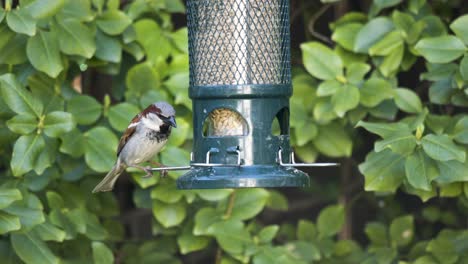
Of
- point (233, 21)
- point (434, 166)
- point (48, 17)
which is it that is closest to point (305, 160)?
point (434, 166)

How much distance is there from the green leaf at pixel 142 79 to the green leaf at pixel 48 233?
70 centimetres

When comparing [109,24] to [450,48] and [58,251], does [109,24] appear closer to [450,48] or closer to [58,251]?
[58,251]

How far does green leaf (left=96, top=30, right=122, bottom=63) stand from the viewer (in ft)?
12.8

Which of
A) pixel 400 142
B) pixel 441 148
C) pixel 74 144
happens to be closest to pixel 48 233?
pixel 74 144

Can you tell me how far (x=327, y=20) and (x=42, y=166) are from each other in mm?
1972

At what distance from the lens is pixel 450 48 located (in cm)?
361

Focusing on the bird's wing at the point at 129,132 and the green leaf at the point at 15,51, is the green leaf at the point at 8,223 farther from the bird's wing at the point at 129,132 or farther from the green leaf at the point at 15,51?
the green leaf at the point at 15,51

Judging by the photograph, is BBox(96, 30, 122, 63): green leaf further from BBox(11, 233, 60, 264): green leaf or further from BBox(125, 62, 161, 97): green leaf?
BBox(11, 233, 60, 264): green leaf

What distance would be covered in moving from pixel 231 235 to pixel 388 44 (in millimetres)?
1070

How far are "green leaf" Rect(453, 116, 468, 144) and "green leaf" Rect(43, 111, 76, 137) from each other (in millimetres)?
1512

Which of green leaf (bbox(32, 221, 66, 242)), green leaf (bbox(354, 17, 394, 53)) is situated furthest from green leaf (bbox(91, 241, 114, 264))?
green leaf (bbox(354, 17, 394, 53))

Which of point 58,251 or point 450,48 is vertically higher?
point 450,48

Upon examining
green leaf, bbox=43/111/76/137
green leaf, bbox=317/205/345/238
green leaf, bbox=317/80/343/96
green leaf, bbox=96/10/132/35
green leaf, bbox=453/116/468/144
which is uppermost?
green leaf, bbox=96/10/132/35

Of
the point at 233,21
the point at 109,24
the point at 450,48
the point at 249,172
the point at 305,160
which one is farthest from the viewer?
the point at 305,160
